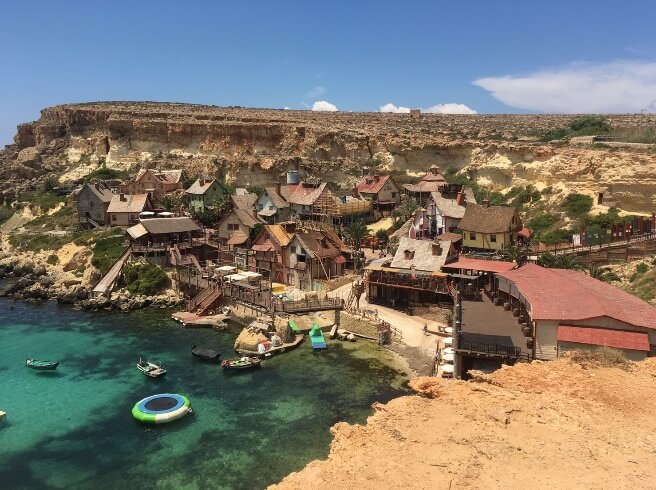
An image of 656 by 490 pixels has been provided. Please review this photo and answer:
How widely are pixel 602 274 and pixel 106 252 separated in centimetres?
4672

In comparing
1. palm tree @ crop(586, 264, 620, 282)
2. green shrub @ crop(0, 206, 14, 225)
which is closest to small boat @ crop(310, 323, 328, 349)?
palm tree @ crop(586, 264, 620, 282)

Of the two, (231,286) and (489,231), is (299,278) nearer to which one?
(231,286)

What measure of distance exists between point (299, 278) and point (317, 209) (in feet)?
56.9

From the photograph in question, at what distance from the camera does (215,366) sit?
33.9 m

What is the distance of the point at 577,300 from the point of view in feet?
86.9

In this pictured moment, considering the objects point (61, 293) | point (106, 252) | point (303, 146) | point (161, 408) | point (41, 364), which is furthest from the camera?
point (303, 146)

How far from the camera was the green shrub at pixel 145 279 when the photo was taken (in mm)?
48469

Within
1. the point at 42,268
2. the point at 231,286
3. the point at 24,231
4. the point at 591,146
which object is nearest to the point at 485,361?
the point at 231,286

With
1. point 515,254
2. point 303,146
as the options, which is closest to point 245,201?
point 303,146

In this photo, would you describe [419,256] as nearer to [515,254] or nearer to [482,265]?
[482,265]

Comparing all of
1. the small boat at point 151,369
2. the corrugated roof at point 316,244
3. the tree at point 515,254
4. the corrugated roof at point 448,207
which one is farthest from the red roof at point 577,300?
the small boat at point 151,369

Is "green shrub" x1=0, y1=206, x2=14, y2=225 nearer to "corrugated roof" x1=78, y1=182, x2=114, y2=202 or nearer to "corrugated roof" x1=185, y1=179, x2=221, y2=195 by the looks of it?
"corrugated roof" x1=78, y1=182, x2=114, y2=202

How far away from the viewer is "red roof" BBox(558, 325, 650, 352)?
2306 cm

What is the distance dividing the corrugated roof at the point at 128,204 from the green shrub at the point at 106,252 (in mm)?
7015
